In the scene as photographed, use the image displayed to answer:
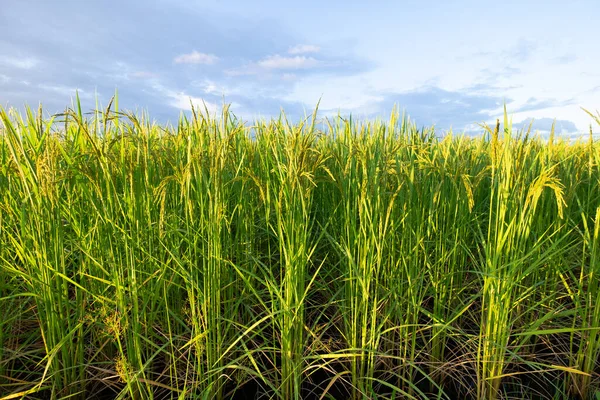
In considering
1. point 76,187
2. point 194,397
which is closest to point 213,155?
point 76,187

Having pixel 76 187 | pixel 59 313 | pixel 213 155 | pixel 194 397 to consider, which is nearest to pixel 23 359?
pixel 59 313

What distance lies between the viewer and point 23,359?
2.10 m

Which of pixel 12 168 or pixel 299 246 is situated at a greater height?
pixel 12 168

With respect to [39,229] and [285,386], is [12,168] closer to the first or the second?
[39,229]

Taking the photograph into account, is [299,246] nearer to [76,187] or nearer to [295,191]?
[295,191]

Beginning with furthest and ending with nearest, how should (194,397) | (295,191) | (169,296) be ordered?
1. (169,296)
2. (194,397)
3. (295,191)

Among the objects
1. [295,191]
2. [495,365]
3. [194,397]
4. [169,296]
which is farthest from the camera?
[169,296]

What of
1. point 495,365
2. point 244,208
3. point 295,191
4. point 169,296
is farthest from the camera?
point 169,296

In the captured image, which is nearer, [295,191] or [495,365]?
[295,191]

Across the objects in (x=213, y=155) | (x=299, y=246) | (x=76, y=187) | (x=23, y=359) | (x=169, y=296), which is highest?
(x=213, y=155)

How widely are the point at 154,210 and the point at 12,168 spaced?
72cm

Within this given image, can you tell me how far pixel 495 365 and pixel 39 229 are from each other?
2037 mm

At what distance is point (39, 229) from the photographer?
1574mm

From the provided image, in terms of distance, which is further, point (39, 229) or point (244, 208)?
point (244, 208)
